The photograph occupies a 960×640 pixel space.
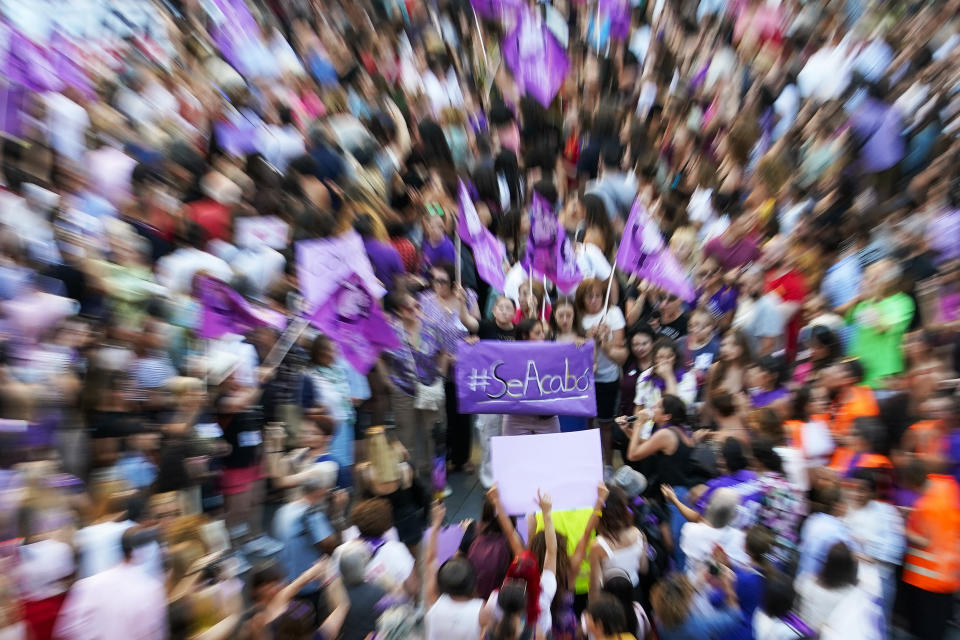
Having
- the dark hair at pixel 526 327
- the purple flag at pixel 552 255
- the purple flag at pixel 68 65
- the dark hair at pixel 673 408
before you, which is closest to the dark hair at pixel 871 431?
the dark hair at pixel 673 408

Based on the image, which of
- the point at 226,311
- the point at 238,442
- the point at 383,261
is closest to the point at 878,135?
the point at 383,261

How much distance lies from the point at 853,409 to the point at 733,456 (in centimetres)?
74

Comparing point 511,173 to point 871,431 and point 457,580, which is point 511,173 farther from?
point 457,580

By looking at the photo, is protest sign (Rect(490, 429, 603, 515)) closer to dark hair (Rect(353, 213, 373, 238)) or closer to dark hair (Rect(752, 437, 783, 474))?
dark hair (Rect(752, 437, 783, 474))

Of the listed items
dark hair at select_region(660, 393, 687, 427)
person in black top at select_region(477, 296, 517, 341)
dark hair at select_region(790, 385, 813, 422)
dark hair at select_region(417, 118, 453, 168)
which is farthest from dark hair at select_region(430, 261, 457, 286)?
dark hair at select_region(790, 385, 813, 422)

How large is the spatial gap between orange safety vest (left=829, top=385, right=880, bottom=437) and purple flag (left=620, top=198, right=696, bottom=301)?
4.85ft

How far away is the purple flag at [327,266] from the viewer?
14.8ft

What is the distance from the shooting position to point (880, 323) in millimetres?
4520

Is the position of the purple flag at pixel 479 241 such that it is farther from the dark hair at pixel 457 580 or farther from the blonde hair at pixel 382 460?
the dark hair at pixel 457 580

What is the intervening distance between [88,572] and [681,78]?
8.45m

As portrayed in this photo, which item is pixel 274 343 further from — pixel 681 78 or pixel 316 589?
pixel 681 78

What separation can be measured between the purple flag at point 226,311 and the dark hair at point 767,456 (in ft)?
10.3

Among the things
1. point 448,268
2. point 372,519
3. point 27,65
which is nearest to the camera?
point 372,519

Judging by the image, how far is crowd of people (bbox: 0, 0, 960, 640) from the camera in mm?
3242
